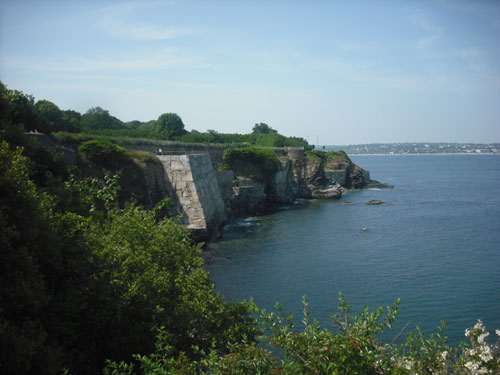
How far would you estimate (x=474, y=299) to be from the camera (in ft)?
76.1

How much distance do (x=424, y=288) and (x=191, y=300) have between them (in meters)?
18.1

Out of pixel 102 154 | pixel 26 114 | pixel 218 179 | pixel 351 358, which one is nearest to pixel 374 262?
pixel 102 154

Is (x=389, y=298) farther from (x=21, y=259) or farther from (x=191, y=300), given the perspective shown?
(x=21, y=259)

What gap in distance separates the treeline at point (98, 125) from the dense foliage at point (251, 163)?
14.3 metres

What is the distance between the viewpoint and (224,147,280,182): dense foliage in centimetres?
5853

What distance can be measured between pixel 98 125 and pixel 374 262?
52.7m

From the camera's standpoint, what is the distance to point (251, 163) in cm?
6025

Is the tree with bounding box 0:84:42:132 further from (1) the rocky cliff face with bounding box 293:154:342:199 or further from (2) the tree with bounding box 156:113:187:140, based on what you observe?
(1) the rocky cliff face with bounding box 293:154:342:199

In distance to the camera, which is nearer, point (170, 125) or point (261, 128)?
point (170, 125)

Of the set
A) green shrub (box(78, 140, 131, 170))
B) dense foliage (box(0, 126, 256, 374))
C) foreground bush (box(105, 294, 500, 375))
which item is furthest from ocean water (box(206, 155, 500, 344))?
green shrub (box(78, 140, 131, 170))

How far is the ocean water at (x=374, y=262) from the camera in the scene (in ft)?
74.0

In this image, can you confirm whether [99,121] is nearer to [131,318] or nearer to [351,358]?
[131,318]

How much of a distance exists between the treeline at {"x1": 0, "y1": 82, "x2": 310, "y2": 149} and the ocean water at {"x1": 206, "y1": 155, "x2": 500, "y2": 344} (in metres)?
17.1

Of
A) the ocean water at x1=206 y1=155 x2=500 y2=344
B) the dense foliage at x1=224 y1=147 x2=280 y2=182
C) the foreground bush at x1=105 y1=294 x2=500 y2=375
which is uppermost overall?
the dense foliage at x1=224 y1=147 x2=280 y2=182
